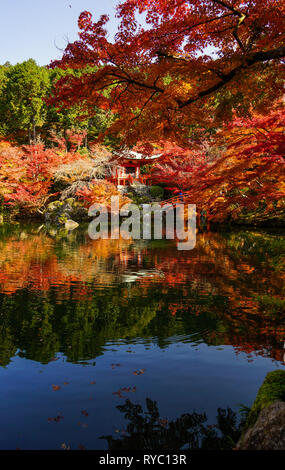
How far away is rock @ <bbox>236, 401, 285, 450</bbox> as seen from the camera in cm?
196

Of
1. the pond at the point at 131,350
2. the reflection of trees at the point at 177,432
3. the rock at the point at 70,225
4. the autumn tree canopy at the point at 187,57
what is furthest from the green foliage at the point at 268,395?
the rock at the point at 70,225

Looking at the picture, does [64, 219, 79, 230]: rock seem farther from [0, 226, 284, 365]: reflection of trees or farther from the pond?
the pond

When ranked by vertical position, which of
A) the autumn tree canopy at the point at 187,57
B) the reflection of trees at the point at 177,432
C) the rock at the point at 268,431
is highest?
the autumn tree canopy at the point at 187,57

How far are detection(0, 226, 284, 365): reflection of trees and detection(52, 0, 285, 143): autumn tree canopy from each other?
3393 mm

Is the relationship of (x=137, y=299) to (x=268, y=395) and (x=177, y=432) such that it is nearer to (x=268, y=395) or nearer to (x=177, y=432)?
(x=177, y=432)

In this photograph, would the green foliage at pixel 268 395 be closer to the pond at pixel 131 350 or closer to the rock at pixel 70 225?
the pond at pixel 131 350

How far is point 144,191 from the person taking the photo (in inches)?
1061

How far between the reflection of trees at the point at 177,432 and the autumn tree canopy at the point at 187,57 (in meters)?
4.31

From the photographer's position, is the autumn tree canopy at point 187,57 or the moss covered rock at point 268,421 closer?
the moss covered rock at point 268,421

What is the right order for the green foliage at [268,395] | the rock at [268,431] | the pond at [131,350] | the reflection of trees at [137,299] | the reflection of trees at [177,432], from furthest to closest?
the reflection of trees at [137,299], the pond at [131,350], the reflection of trees at [177,432], the green foliage at [268,395], the rock at [268,431]

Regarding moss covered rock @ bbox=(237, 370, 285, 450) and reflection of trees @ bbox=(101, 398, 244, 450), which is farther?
reflection of trees @ bbox=(101, 398, 244, 450)

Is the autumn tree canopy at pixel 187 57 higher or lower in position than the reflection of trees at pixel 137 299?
higher

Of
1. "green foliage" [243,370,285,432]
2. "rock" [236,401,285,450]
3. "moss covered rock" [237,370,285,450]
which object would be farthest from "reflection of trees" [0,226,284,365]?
"rock" [236,401,285,450]

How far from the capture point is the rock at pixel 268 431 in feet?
6.44
